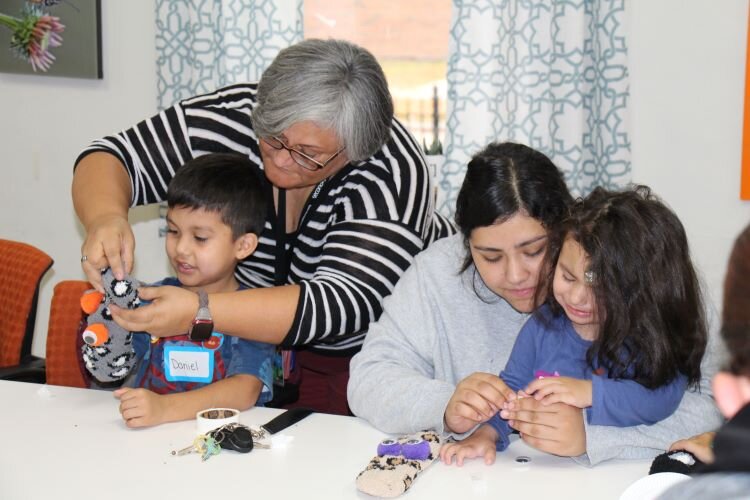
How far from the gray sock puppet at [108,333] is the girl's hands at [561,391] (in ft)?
2.49

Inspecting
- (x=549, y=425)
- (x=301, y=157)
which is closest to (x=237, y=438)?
(x=549, y=425)

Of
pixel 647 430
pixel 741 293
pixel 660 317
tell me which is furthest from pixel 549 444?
pixel 741 293

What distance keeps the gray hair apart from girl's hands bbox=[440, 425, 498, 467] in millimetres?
665

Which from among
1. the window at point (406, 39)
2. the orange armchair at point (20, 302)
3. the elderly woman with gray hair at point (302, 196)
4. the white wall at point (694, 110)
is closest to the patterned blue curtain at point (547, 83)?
the white wall at point (694, 110)

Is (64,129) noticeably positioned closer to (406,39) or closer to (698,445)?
(406,39)

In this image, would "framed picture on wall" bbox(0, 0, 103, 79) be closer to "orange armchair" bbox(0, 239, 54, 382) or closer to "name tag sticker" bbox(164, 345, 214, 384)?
"orange armchair" bbox(0, 239, 54, 382)

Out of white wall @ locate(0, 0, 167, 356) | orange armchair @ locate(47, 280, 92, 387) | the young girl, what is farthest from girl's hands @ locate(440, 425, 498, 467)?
white wall @ locate(0, 0, 167, 356)

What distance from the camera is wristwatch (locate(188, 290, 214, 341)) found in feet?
5.56

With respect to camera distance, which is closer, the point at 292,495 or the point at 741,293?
the point at 741,293

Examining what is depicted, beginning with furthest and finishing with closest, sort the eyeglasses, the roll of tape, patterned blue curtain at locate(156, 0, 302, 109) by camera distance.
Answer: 1. patterned blue curtain at locate(156, 0, 302, 109)
2. the eyeglasses
3. the roll of tape

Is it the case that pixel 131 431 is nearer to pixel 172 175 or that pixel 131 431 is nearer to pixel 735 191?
pixel 172 175

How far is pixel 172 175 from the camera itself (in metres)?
2.13

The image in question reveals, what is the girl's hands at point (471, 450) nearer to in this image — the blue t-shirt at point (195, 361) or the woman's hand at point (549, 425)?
the woman's hand at point (549, 425)

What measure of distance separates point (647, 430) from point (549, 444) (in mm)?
176
